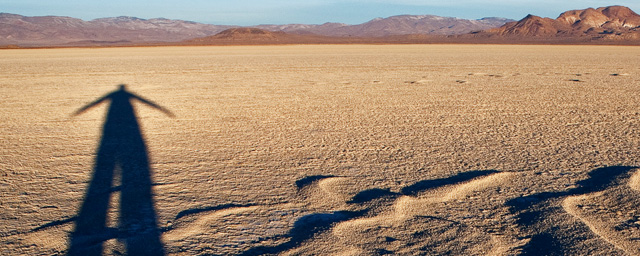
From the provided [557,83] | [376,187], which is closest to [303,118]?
[376,187]

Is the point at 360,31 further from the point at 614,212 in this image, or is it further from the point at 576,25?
the point at 614,212

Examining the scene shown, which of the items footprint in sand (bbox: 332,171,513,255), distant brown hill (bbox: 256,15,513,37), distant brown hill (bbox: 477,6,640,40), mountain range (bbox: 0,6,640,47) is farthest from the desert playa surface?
distant brown hill (bbox: 256,15,513,37)

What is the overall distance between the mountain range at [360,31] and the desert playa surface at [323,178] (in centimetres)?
4929

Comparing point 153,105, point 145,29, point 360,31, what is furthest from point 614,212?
point 360,31

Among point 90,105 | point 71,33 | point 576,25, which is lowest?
point 90,105

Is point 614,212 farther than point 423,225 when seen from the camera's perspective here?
Yes

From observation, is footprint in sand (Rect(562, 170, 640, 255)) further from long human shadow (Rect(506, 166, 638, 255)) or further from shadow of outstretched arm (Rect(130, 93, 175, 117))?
shadow of outstretched arm (Rect(130, 93, 175, 117))

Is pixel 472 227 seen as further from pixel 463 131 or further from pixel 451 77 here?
pixel 451 77

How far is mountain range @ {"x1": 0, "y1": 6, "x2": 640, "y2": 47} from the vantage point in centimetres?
6004

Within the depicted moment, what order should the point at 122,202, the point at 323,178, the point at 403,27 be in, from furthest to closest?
the point at 403,27 → the point at 323,178 → the point at 122,202

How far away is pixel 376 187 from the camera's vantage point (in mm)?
3439

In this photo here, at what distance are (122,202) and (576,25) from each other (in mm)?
87550

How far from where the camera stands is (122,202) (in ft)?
10.2

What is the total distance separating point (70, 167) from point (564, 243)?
147 inches
